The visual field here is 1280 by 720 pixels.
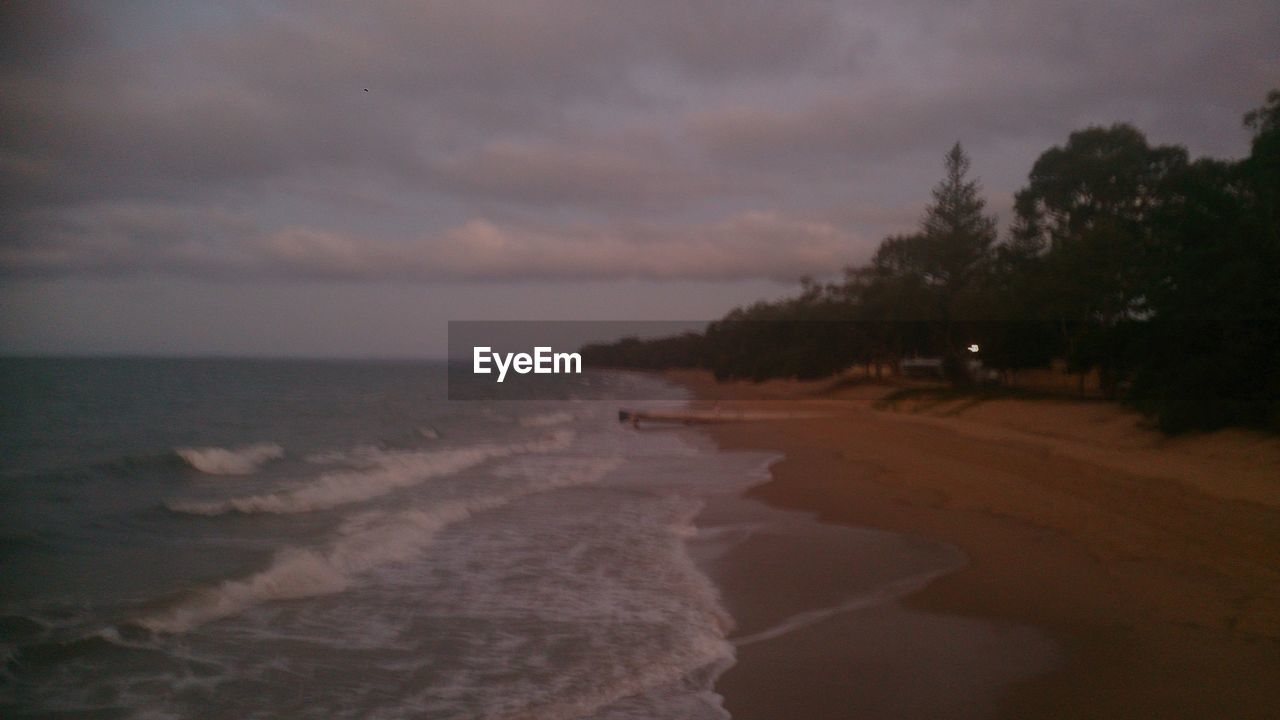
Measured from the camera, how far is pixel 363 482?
1855 centimetres

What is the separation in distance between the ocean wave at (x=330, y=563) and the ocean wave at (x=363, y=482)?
6.47 feet

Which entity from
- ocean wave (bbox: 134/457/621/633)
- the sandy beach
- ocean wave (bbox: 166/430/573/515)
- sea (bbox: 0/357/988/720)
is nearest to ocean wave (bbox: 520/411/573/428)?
ocean wave (bbox: 166/430/573/515)

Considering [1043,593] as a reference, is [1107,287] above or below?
above

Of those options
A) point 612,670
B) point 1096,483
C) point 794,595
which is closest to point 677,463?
point 1096,483

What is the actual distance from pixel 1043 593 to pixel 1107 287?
26438 millimetres

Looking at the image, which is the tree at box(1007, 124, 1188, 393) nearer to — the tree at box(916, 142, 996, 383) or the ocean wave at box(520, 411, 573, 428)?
the tree at box(916, 142, 996, 383)

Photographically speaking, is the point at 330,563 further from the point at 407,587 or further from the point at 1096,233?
the point at 1096,233

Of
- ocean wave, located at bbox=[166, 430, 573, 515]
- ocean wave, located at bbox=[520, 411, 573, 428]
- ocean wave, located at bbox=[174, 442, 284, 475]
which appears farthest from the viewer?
ocean wave, located at bbox=[520, 411, 573, 428]

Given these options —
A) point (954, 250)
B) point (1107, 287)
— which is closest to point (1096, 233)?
point (1107, 287)

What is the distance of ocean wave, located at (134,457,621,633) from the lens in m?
8.87

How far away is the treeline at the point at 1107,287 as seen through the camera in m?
18.3

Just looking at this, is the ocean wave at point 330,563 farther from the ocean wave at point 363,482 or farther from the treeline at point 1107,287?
the treeline at point 1107,287

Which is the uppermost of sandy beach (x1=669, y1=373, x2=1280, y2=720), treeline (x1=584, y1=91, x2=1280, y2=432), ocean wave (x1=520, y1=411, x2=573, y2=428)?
treeline (x1=584, y1=91, x2=1280, y2=432)

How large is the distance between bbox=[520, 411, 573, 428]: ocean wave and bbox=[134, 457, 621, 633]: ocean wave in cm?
2272
